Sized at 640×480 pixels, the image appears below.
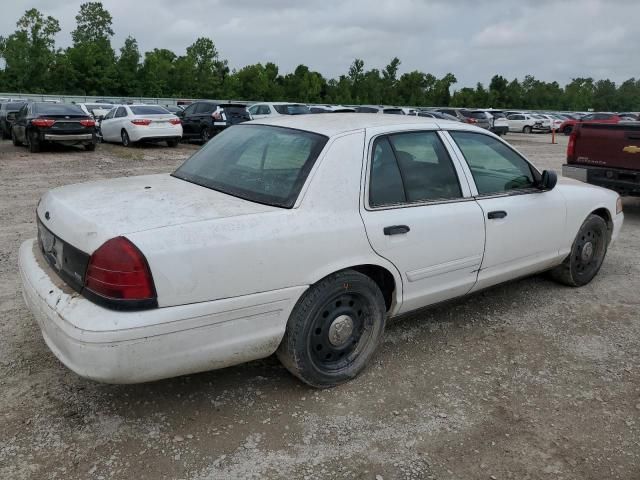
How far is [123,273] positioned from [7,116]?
2038cm

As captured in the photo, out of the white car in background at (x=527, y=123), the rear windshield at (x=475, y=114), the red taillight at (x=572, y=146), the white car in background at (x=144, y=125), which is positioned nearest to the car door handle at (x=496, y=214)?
the red taillight at (x=572, y=146)

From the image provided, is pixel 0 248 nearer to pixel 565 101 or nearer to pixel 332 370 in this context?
pixel 332 370

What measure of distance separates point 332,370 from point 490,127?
30412 mm

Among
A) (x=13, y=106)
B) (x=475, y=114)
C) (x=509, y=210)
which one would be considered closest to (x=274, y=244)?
(x=509, y=210)

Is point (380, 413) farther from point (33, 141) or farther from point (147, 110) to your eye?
point (147, 110)

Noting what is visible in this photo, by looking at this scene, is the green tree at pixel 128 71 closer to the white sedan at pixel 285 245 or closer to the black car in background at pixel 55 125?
the black car in background at pixel 55 125

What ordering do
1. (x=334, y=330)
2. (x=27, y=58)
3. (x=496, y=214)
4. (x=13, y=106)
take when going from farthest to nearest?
(x=27, y=58)
(x=13, y=106)
(x=496, y=214)
(x=334, y=330)

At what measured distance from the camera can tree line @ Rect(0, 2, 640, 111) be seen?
164 feet

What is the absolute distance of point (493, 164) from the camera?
4316 millimetres

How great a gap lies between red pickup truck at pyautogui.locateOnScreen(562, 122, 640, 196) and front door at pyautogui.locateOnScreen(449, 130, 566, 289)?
4.00 metres

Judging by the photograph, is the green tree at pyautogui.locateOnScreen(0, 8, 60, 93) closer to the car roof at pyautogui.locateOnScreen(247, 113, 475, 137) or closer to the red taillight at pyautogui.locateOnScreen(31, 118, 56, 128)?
the red taillight at pyautogui.locateOnScreen(31, 118, 56, 128)

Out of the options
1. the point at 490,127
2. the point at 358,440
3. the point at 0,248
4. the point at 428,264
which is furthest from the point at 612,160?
the point at 490,127

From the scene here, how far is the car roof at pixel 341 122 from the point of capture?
3.56m

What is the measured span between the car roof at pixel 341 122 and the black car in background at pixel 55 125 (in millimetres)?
13309
